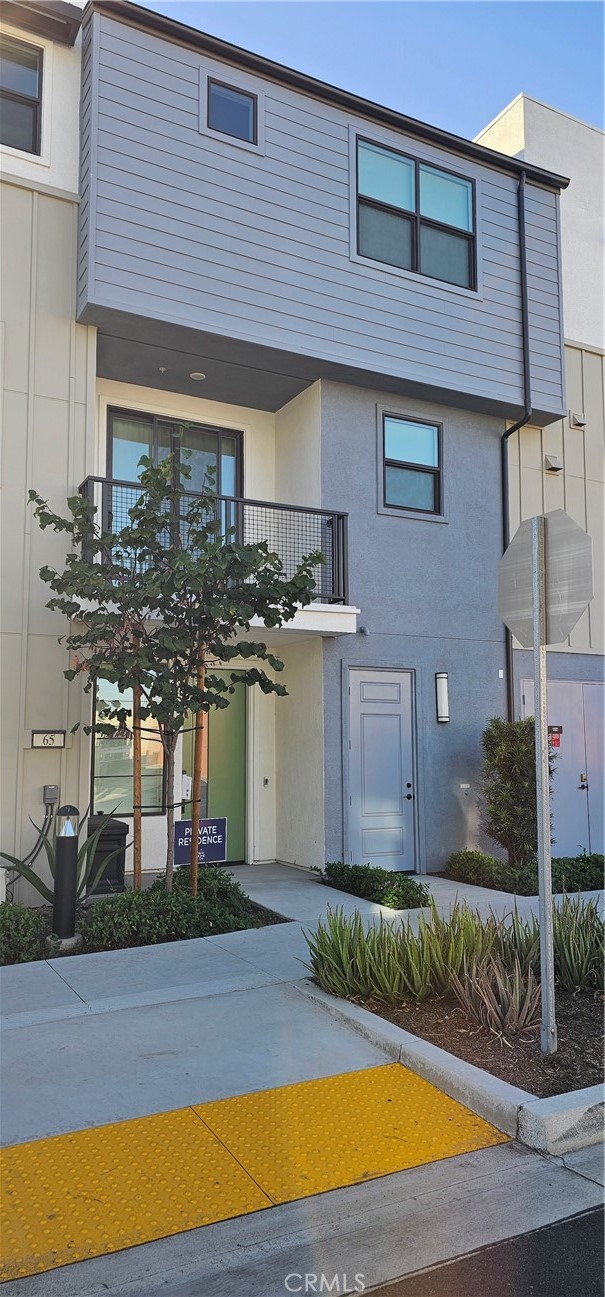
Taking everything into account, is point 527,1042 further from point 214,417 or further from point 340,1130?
point 214,417

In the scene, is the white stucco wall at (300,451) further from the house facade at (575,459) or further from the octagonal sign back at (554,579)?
the octagonal sign back at (554,579)

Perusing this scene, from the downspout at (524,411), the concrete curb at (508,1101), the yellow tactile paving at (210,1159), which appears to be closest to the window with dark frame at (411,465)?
the downspout at (524,411)

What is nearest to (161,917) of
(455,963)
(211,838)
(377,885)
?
(211,838)

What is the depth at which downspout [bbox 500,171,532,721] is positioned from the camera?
11.7m

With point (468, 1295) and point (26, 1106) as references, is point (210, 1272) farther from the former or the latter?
point (26, 1106)

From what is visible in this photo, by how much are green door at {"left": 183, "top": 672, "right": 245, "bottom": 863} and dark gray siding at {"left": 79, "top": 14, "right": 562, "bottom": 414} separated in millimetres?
4463

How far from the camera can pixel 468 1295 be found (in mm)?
2869

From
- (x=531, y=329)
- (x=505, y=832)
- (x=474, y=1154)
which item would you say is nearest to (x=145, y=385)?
(x=531, y=329)

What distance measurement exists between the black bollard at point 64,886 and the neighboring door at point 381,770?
406 centimetres

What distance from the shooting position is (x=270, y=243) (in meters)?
10.0

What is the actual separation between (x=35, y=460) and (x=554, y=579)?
19.6 feet

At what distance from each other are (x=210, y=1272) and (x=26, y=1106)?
152 centimetres

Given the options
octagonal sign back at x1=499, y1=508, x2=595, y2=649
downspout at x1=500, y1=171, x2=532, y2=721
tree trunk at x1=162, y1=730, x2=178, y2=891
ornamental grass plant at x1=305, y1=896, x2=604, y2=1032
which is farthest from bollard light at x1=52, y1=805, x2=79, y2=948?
downspout at x1=500, y1=171, x2=532, y2=721

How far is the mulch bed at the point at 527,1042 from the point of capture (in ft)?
14.2
